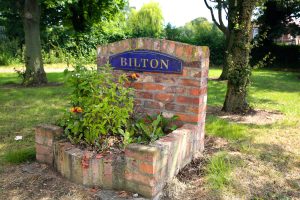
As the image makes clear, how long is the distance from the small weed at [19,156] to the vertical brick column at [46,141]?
0.22 meters

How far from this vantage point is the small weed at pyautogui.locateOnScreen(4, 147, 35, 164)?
3559 millimetres

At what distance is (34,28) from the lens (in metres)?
9.51

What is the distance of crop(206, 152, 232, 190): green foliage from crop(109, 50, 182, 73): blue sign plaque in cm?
106

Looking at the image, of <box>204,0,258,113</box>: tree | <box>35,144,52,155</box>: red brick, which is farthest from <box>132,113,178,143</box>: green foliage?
<box>204,0,258,113</box>: tree

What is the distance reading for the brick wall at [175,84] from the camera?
11.5ft

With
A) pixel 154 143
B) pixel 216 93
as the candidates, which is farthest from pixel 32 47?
pixel 154 143

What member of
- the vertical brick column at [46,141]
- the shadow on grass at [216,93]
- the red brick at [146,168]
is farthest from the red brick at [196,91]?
the shadow on grass at [216,93]

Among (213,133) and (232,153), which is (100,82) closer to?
(232,153)

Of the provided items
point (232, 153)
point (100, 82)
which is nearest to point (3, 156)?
point (100, 82)

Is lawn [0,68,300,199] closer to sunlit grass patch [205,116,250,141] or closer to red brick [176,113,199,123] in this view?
sunlit grass patch [205,116,250,141]

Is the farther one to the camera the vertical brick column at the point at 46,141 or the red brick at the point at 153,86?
the red brick at the point at 153,86

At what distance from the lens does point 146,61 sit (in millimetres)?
3768

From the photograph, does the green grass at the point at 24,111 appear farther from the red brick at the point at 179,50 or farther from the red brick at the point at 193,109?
the red brick at the point at 179,50

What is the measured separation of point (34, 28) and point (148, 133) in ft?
24.6
